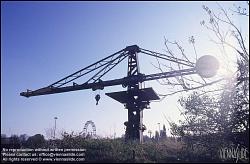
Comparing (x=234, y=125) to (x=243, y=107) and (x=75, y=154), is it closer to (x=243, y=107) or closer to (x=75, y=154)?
(x=243, y=107)

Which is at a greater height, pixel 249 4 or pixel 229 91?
pixel 249 4

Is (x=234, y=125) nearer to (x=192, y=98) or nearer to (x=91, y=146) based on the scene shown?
(x=192, y=98)

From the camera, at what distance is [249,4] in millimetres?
10734

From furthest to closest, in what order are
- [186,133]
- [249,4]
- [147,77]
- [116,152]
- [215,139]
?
[147,77]
[116,152]
[186,133]
[215,139]
[249,4]

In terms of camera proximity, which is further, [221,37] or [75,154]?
[75,154]

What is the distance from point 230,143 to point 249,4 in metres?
6.14

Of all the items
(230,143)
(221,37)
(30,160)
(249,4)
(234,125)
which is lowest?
(30,160)

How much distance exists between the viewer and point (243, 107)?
425 inches

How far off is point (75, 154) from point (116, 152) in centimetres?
221

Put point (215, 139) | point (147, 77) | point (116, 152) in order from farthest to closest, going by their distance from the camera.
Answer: point (147, 77) → point (116, 152) → point (215, 139)

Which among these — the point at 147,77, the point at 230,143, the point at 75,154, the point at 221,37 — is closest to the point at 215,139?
the point at 230,143

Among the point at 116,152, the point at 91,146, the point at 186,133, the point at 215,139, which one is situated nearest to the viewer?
the point at 215,139

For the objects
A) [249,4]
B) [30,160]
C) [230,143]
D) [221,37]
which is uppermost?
[249,4]

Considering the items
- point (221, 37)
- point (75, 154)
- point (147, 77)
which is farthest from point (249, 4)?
point (147, 77)
